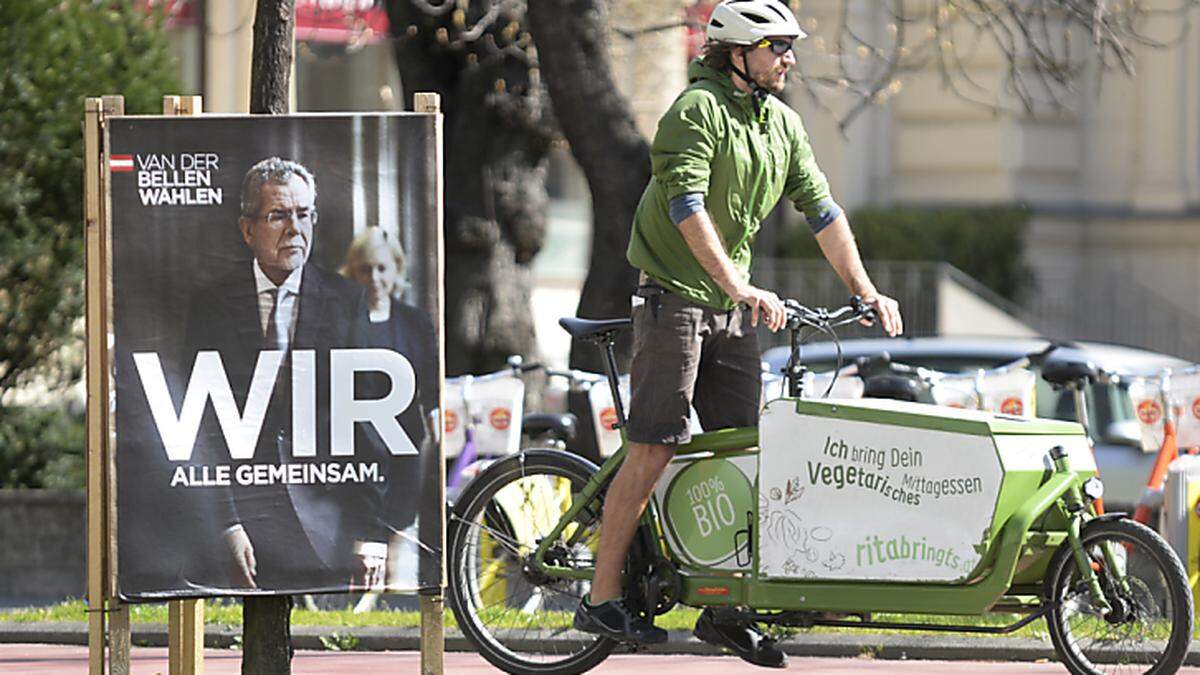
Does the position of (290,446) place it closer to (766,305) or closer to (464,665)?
(766,305)

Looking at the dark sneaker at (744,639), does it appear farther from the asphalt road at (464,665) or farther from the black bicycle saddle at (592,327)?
the black bicycle saddle at (592,327)

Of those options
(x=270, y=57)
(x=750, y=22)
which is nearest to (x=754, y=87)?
(x=750, y=22)

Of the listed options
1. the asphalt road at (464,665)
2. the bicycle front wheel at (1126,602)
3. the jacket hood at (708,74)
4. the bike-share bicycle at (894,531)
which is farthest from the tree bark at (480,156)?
the bicycle front wheel at (1126,602)

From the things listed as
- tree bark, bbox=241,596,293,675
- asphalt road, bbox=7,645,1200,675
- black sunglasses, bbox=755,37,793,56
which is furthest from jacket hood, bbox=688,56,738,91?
asphalt road, bbox=7,645,1200,675

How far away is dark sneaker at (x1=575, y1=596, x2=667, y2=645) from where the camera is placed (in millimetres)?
7105

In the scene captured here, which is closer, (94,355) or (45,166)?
(94,355)

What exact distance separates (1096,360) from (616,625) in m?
5.23

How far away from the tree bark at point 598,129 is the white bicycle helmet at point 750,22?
567cm

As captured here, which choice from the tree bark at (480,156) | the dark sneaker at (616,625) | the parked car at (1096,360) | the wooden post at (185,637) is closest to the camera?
the wooden post at (185,637)

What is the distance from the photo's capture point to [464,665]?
816 centimetres

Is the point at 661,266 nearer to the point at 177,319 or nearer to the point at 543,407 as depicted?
the point at 177,319

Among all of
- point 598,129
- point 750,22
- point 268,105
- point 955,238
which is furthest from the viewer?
point 955,238

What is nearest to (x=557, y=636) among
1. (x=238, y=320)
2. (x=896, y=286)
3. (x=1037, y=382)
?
(x=238, y=320)

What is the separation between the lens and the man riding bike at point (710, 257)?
6832 millimetres
